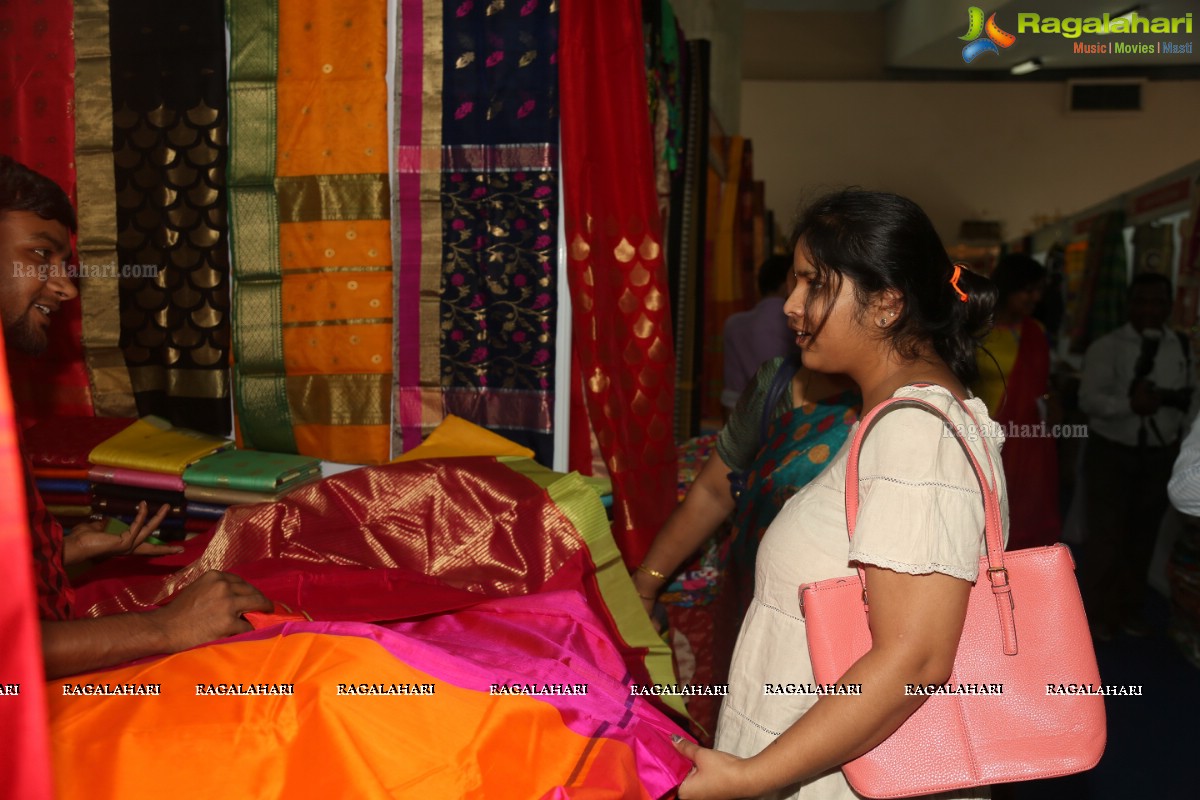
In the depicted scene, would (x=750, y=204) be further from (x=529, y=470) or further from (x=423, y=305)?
(x=529, y=470)

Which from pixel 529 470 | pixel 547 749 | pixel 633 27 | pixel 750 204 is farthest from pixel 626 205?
pixel 750 204

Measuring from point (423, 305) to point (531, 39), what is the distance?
2.41 feet

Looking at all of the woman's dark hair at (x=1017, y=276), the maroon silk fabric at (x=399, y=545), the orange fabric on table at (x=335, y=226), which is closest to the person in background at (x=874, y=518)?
the maroon silk fabric at (x=399, y=545)

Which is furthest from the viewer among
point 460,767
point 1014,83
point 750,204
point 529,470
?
point 1014,83

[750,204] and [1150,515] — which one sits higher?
[750,204]

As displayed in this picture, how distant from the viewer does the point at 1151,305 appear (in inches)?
163

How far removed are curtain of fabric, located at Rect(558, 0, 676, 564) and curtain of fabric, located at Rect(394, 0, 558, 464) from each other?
3.1 inches

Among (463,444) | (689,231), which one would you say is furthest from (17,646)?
(689,231)

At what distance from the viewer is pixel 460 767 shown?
1.07 m

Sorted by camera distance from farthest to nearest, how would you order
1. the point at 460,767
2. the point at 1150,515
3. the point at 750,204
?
the point at 750,204
the point at 1150,515
the point at 460,767

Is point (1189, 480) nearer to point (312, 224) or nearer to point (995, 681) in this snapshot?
point (995, 681)

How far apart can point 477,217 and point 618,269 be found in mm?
399

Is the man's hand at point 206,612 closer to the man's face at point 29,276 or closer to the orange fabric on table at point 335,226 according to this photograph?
the man's face at point 29,276

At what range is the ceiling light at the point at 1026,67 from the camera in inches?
440
